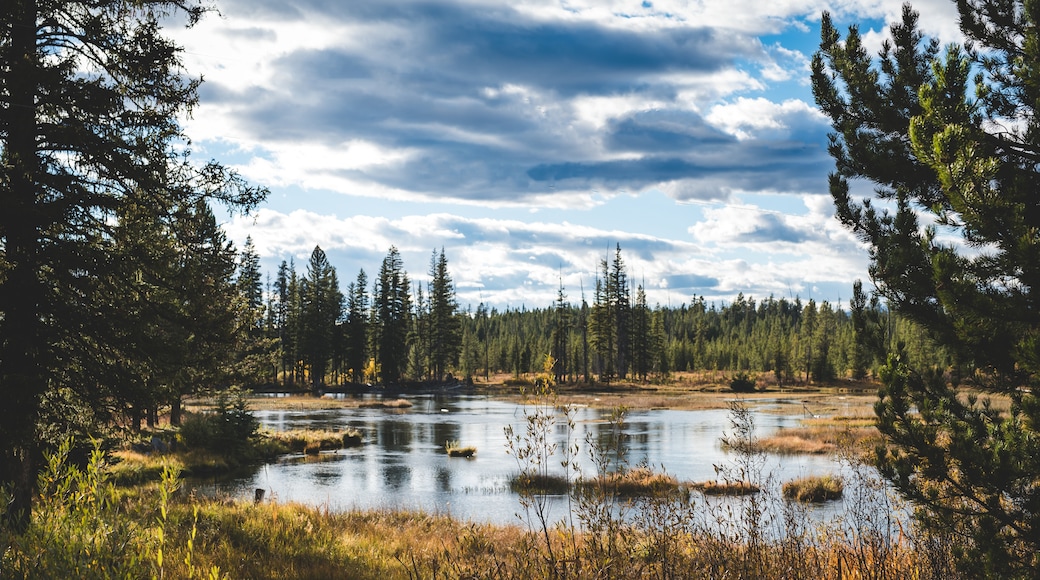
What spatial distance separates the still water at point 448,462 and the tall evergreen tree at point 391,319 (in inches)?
1353

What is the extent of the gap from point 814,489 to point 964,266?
17.5 metres

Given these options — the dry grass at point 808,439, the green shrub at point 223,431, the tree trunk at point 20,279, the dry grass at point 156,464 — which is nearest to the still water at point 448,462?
the dry grass at point 808,439

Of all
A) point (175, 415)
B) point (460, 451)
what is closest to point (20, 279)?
point (460, 451)

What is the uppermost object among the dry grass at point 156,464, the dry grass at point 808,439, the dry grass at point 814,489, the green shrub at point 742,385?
the dry grass at point 156,464

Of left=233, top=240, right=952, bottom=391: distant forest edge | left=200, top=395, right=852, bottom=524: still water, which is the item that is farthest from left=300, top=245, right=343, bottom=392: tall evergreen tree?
left=200, top=395, right=852, bottom=524: still water

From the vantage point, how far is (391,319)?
84.7 metres

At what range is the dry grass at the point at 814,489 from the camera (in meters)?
20.2

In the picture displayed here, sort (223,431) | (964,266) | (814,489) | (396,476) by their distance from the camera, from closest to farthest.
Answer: (964,266)
(814,489)
(396,476)
(223,431)

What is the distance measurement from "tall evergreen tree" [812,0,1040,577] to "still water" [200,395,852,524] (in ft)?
15.0

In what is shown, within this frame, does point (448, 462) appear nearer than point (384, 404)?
Yes

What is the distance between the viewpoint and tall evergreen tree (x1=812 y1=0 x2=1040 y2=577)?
4.27 m

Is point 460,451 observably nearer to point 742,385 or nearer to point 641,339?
point 742,385

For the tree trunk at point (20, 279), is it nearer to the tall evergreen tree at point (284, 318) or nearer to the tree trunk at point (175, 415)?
the tree trunk at point (175, 415)

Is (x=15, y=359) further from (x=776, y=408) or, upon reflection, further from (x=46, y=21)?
(x=776, y=408)
